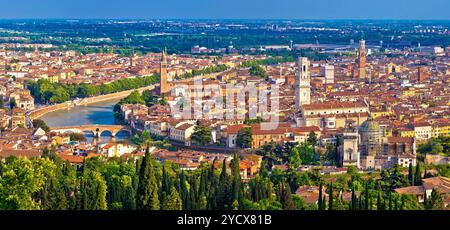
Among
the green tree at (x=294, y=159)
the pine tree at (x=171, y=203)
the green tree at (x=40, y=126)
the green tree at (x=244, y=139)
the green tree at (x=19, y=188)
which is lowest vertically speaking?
the green tree at (x=40, y=126)

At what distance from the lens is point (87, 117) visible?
1423cm

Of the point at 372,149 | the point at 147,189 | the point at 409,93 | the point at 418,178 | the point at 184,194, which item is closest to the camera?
the point at 147,189

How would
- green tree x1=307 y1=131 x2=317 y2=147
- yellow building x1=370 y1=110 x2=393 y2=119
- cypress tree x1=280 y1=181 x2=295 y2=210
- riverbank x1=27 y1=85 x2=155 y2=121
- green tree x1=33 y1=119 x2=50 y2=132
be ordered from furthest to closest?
riverbank x1=27 y1=85 x2=155 y2=121
yellow building x1=370 y1=110 x2=393 y2=119
green tree x1=33 y1=119 x2=50 y2=132
green tree x1=307 y1=131 x2=317 y2=147
cypress tree x1=280 y1=181 x2=295 y2=210

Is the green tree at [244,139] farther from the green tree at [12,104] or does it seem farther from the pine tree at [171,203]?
the green tree at [12,104]

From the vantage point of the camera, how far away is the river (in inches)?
480

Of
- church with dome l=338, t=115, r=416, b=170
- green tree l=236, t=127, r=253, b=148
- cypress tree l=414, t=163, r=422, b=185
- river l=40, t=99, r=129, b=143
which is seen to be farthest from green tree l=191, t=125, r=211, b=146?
cypress tree l=414, t=163, r=422, b=185

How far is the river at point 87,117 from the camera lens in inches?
480

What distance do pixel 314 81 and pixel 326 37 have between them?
19173mm

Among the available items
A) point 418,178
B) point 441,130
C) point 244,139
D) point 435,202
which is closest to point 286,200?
point 435,202

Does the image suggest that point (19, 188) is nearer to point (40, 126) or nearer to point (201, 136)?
point (201, 136)

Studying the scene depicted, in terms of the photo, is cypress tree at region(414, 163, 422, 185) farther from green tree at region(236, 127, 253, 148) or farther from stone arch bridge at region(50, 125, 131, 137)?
stone arch bridge at region(50, 125, 131, 137)

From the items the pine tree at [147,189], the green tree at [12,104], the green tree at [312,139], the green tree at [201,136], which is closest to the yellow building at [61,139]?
the green tree at [201,136]
